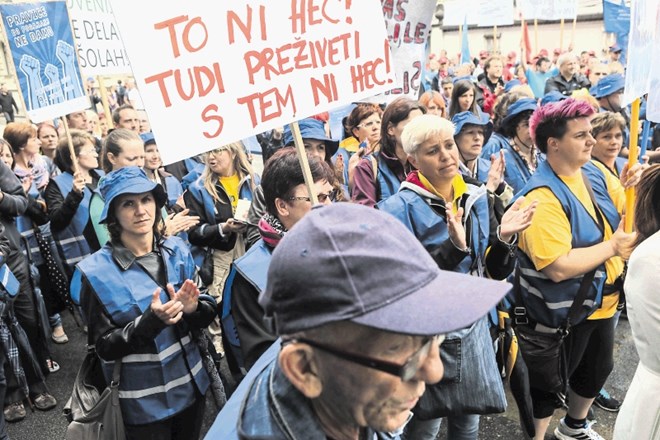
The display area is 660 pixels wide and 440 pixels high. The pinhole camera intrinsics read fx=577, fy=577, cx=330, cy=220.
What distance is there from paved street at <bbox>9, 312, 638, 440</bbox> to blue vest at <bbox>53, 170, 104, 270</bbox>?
828 mm

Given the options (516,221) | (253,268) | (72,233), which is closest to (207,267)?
(72,233)

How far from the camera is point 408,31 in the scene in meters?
3.98

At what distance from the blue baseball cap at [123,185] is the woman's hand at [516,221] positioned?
1.68 metres

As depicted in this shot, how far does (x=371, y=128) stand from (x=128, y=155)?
2.24 m

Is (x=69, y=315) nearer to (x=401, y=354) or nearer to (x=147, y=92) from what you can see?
(x=147, y=92)

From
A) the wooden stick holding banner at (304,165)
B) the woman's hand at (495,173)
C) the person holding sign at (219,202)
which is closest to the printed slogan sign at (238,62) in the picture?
the wooden stick holding banner at (304,165)

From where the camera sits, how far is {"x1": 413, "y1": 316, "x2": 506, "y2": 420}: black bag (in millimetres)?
2135

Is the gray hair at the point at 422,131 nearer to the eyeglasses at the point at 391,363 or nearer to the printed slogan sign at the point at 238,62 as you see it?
the printed slogan sign at the point at 238,62

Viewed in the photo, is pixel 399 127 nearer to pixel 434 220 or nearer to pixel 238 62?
pixel 434 220

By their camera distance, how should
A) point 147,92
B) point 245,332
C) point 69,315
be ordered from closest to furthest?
point 147,92 → point 245,332 → point 69,315

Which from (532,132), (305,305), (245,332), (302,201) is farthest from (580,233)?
(305,305)

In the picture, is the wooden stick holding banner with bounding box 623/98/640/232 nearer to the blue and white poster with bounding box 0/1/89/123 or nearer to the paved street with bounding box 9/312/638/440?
the paved street with bounding box 9/312/638/440

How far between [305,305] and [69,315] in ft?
18.2

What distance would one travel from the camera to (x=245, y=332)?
2340mm
